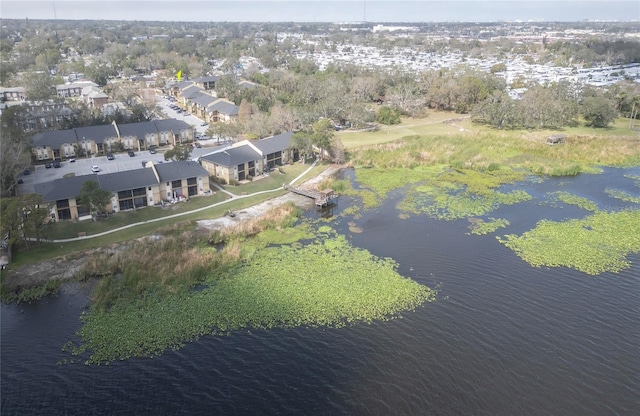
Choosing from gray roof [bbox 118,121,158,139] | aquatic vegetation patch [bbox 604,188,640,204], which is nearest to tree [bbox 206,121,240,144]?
gray roof [bbox 118,121,158,139]

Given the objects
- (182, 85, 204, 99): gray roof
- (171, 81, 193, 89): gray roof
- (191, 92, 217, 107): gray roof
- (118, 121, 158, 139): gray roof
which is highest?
(171, 81, 193, 89): gray roof

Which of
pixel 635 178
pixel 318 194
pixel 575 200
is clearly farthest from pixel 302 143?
pixel 635 178

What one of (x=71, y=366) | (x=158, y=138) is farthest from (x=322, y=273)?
(x=158, y=138)

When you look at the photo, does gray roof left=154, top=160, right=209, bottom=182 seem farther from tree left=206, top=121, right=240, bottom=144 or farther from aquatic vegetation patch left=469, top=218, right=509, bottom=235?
aquatic vegetation patch left=469, top=218, right=509, bottom=235

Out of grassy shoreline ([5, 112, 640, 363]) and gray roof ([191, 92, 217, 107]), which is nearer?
grassy shoreline ([5, 112, 640, 363])

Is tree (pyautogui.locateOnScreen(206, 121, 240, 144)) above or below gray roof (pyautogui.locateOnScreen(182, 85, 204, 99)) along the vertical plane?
below

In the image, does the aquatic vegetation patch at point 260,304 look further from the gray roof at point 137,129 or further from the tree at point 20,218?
the gray roof at point 137,129
